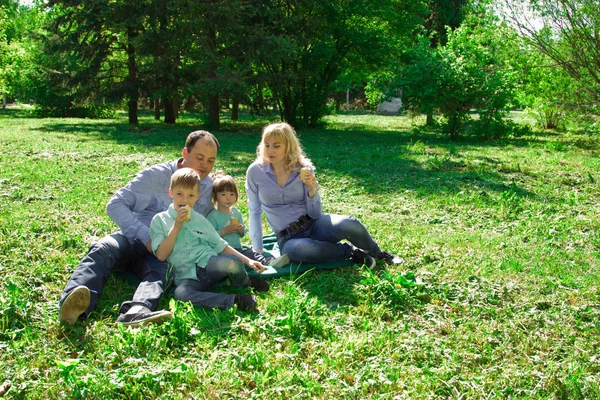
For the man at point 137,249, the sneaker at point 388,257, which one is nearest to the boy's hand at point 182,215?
the man at point 137,249

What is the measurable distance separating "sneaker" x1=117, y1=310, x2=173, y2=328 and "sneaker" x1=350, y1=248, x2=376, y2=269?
1945 mm

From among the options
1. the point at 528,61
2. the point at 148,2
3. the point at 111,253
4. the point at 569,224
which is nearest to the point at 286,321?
the point at 111,253

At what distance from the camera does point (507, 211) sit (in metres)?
6.81

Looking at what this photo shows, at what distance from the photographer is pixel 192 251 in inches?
160

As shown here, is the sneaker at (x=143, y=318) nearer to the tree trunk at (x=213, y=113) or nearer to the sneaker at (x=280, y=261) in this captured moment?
the sneaker at (x=280, y=261)

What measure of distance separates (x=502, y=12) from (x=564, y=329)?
1201 centimetres

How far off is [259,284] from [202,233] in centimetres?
60

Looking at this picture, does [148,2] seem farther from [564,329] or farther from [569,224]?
[564,329]

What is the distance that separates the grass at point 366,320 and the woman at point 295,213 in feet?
0.71

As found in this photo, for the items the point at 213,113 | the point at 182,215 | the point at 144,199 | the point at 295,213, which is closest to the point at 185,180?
the point at 182,215

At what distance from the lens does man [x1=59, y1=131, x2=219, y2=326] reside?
3.36 meters

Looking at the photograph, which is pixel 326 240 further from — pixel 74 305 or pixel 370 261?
pixel 74 305

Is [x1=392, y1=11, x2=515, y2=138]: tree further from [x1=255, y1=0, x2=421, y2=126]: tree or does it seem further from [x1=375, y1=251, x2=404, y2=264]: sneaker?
[x1=375, y1=251, x2=404, y2=264]: sneaker

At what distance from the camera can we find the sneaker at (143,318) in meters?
3.30
